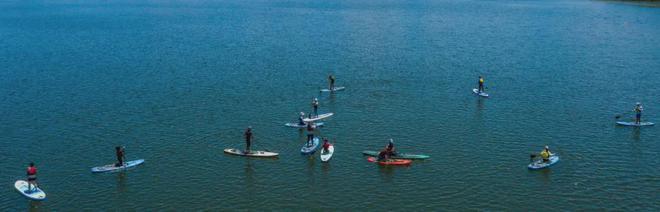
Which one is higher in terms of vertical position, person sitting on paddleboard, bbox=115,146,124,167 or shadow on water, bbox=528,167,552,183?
person sitting on paddleboard, bbox=115,146,124,167

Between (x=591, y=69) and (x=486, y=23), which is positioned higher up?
(x=486, y=23)

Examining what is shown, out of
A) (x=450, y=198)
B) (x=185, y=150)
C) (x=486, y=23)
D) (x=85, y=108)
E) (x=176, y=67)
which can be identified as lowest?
(x=450, y=198)

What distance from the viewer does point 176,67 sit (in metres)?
96.3

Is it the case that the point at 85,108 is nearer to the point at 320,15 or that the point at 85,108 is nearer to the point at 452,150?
the point at 452,150

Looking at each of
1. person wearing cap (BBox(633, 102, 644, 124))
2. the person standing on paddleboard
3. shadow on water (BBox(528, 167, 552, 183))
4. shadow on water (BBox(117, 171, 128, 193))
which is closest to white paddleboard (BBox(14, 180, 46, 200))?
shadow on water (BBox(117, 171, 128, 193))

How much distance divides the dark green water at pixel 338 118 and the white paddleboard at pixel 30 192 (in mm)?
508

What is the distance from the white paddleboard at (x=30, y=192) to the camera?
148 feet

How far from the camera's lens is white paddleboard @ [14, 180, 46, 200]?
45.2m

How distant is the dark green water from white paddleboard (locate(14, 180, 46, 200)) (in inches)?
20.0

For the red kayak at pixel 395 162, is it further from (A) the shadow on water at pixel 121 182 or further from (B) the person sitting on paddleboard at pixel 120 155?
(B) the person sitting on paddleboard at pixel 120 155

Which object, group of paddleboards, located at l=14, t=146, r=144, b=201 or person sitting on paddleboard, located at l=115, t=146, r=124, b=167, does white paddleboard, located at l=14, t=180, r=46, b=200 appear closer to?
group of paddleboards, located at l=14, t=146, r=144, b=201

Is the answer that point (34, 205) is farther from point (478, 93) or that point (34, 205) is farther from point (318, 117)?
point (478, 93)

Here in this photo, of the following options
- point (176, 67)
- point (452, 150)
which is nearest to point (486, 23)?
point (176, 67)

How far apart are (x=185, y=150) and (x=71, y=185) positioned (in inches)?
421
